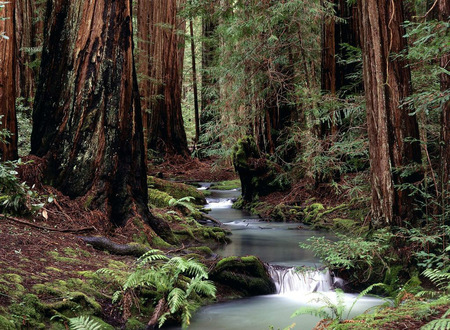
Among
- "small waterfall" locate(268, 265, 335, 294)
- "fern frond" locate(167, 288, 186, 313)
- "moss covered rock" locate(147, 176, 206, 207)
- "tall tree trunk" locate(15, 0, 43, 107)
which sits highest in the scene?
"tall tree trunk" locate(15, 0, 43, 107)

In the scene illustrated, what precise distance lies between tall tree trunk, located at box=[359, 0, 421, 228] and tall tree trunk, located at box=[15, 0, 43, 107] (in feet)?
44.6

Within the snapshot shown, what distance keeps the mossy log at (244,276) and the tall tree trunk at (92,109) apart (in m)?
1.75

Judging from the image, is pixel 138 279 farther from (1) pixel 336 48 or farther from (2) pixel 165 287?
(1) pixel 336 48

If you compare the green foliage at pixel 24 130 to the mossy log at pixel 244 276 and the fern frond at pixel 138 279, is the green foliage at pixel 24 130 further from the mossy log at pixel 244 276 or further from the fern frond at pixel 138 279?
the fern frond at pixel 138 279

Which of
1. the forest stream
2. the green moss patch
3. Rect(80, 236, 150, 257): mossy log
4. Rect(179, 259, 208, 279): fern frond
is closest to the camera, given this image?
Rect(179, 259, 208, 279): fern frond

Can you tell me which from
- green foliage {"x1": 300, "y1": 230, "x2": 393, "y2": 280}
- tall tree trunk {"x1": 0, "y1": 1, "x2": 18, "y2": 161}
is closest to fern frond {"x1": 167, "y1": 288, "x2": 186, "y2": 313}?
green foliage {"x1": 300, "y1": 230, "x2": 393, "y2": 280}

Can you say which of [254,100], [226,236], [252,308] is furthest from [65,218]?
[254,100]

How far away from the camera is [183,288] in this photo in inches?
201

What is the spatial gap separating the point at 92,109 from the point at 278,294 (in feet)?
12.8

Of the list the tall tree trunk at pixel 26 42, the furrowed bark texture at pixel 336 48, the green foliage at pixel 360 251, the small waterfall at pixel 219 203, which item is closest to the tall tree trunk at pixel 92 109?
the green foliage at pixel 360 251

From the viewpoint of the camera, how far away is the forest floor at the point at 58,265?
12.4 ft

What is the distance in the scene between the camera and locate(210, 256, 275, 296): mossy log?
6059mm

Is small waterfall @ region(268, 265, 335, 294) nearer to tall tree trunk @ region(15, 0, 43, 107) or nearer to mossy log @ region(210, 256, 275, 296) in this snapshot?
mossy log @ region(210, 256, 275, 296)

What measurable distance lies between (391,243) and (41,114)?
5622 mm
